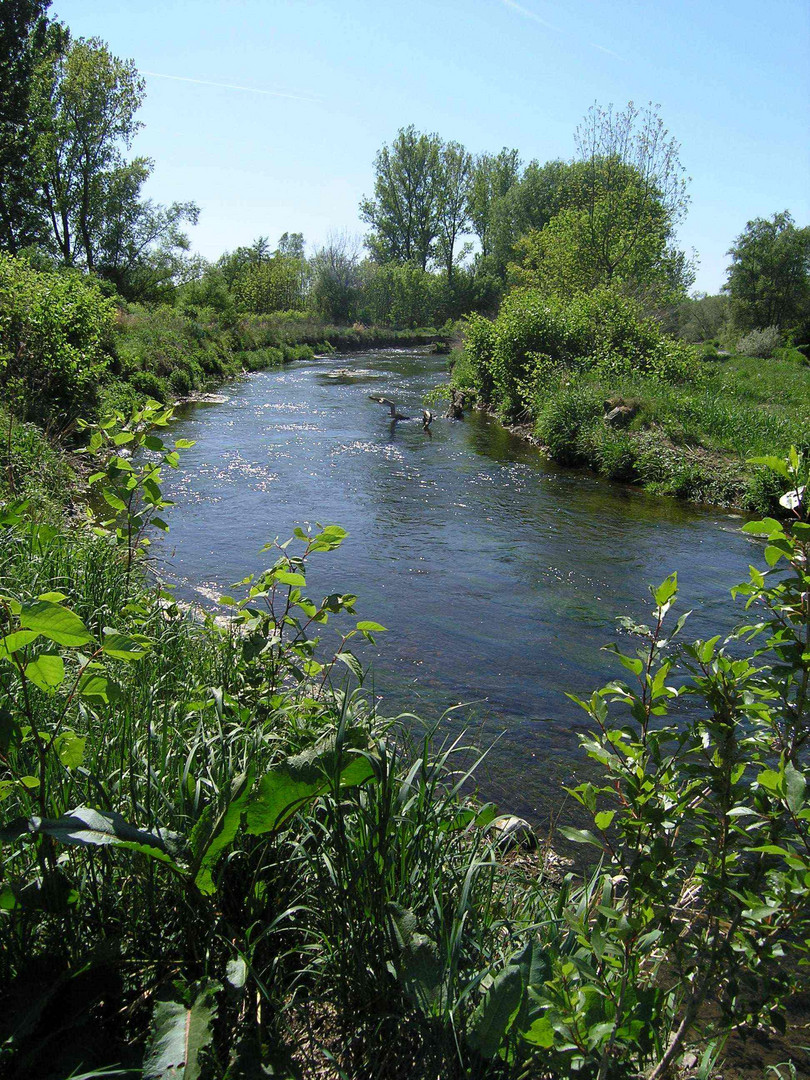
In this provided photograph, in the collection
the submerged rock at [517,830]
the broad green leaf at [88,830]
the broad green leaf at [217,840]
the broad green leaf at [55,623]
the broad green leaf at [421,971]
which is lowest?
the submerged rock at [517,830]

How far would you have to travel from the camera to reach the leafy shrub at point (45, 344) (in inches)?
389

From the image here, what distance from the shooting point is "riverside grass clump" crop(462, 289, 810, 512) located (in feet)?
44.3

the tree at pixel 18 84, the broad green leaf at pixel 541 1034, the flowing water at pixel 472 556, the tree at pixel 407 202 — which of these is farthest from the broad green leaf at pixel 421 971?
the tree at pixel 407 202

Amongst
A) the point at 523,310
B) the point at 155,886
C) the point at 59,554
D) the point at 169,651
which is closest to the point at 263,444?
the point at 523,310

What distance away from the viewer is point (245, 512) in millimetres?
10844

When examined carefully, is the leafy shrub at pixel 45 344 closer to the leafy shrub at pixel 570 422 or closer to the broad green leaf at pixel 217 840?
the broad green leaf at pixel 217 840

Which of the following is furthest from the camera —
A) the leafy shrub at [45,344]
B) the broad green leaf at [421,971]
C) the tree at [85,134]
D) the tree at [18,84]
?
the tree at [85,134]

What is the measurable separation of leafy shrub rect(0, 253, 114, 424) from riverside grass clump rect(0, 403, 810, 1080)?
26.8ft

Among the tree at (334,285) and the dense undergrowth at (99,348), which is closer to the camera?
the dense undergrowth at (99,348)

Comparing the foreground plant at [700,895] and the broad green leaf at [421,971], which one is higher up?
the foreground plant at [700,895]

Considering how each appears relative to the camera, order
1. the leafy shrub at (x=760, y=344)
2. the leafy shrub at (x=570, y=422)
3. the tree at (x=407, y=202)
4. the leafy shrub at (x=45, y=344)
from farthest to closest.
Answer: the tree at (x=407, y=202) → the leafy shrub at (x=760, y=344) → the leafy shrub at (x=570, y=422) → the leafy shrub at (x=45, y=344)

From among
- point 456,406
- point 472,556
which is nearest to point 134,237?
point 456,406

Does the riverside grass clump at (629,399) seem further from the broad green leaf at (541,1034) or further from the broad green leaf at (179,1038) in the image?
the broad green leaf at (179,1038)

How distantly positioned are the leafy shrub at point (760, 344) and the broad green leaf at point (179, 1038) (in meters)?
46.6
